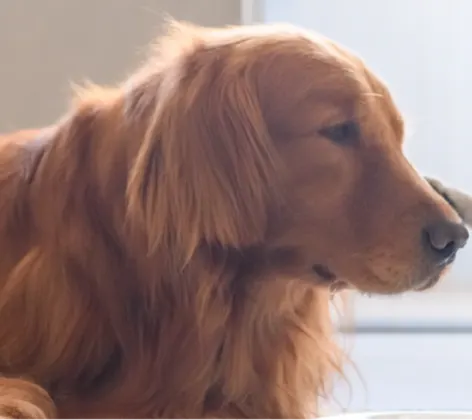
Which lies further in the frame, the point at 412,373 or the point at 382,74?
the point at 382,74

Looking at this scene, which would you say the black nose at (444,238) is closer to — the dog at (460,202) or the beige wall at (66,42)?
the dog at (460,202)

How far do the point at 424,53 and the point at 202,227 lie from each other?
1.15 metres

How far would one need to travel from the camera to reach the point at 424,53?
1969 mm

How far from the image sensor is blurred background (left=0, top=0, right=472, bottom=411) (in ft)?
5.74

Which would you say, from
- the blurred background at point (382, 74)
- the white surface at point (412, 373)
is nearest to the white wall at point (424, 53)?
the blurred background at point (382, 74)

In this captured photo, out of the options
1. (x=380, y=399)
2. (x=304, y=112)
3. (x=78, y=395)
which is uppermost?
(x=304, y=112)

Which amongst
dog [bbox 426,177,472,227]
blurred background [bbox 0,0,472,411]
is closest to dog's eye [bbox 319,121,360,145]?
dog [bbox 426,177,472,227]

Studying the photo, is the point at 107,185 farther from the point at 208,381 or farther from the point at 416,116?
the point at 416,116

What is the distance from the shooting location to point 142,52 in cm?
182

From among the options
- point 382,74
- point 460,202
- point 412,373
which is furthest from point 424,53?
point 460,202

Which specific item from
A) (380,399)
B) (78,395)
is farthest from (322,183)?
(380,399)

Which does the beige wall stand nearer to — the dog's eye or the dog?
the dog

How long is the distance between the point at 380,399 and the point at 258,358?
2.05 ft

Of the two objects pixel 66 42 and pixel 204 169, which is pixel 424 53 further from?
pixel 204 169
